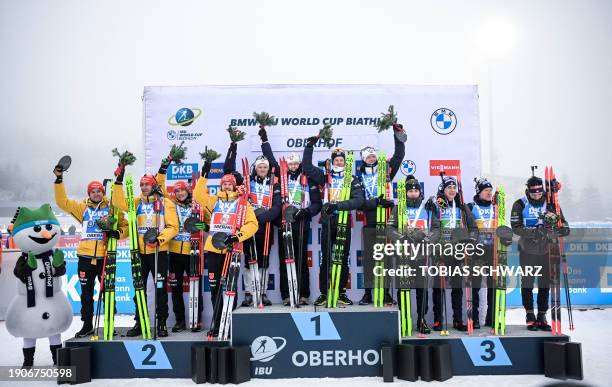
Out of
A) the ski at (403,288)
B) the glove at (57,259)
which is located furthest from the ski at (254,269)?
the glove at (57,259)

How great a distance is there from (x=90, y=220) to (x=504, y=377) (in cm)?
457

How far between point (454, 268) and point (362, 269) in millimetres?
1098

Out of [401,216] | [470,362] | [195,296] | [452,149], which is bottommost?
[470,362]

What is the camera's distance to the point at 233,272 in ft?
17.3

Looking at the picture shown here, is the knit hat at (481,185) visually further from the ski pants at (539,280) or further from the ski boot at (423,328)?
the ski boot at (423,328)

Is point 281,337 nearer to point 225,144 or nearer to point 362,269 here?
point 362,269

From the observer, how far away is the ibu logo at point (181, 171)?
249 inches

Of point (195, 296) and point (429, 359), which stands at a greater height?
point (195, 296)

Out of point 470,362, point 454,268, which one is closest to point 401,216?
point 454,268

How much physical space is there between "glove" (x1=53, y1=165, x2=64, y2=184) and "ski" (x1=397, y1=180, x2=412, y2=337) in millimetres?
3673

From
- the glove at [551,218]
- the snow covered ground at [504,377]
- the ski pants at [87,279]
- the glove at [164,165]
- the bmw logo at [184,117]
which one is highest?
the bmw logo at [184,117]

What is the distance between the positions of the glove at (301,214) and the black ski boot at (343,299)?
0.96m

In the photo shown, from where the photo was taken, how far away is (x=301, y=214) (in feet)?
18.2

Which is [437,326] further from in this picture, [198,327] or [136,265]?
[136,265]
